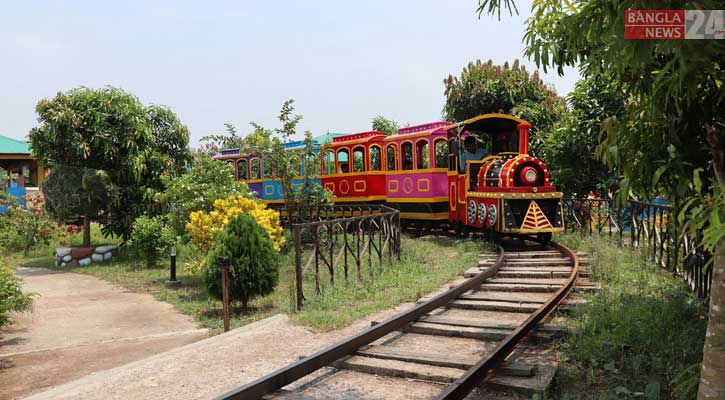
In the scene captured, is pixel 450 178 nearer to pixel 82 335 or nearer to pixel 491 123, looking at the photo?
pixel 491 123

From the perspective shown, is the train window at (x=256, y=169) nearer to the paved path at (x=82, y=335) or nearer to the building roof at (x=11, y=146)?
the paved path at (x=82, y=335)

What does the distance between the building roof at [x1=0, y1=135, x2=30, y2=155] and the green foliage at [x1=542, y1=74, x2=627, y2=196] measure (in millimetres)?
24437

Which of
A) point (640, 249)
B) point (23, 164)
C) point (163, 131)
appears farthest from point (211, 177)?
point (23, 164)

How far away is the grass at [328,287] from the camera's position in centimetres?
713

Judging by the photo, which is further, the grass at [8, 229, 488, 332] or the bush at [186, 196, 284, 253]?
the bush at [186, 196, 284, 253]

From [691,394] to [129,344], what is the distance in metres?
6.62

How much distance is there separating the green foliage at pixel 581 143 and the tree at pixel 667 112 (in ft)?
37.9

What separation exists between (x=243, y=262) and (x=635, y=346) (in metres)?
5.83

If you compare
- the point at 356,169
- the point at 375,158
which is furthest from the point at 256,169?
the point at 375,158

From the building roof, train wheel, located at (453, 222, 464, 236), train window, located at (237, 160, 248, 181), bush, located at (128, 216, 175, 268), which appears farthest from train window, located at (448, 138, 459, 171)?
the building roof

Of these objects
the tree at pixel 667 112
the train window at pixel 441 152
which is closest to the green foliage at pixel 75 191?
the train window at pixel 441 152

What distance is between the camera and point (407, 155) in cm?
1545

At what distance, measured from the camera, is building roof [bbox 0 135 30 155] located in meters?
26.7

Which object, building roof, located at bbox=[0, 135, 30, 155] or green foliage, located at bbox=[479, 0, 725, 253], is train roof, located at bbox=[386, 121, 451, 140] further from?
building roof, located at bbox=[0, 135, 30, 155]
